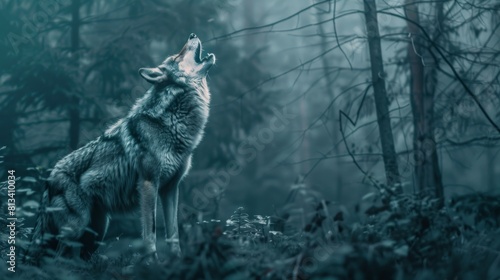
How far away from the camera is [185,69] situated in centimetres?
722

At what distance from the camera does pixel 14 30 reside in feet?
41.4

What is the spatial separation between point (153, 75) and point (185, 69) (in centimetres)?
45

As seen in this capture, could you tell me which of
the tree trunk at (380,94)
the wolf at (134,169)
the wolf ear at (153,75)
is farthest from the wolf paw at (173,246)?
the tree trunk at (380,94)

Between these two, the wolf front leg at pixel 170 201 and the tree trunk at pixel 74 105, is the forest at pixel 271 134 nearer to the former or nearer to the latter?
the tree trunk at pixel 74 105

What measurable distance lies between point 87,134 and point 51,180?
6.90 metres

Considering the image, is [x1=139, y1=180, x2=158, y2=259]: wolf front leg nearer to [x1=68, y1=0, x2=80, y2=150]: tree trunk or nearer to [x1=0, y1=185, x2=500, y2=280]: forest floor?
[x1=0, y1=185, x2=500, y2=280]: forest floor

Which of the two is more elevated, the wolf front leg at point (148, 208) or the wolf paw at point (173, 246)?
the wolf front leg at point (148, 208)

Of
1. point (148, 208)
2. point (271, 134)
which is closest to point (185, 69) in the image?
point (148, 208)

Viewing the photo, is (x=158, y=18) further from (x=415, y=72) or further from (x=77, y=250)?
(x=77, y=250)

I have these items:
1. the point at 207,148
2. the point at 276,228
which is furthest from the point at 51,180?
the point at 207,148

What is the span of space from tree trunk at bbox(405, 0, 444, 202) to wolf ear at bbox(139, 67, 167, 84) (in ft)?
12.4

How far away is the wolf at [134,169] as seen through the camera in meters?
6.39

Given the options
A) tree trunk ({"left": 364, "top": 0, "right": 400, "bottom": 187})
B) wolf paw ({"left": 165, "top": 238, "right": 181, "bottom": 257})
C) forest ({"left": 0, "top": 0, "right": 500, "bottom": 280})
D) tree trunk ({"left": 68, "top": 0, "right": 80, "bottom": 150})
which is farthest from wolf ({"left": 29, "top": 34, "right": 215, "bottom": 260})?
tree trunk ({"left": 68, "top": 0, "right": 80, "bottom": 150})

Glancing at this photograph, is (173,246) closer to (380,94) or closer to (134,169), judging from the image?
(134,169)
